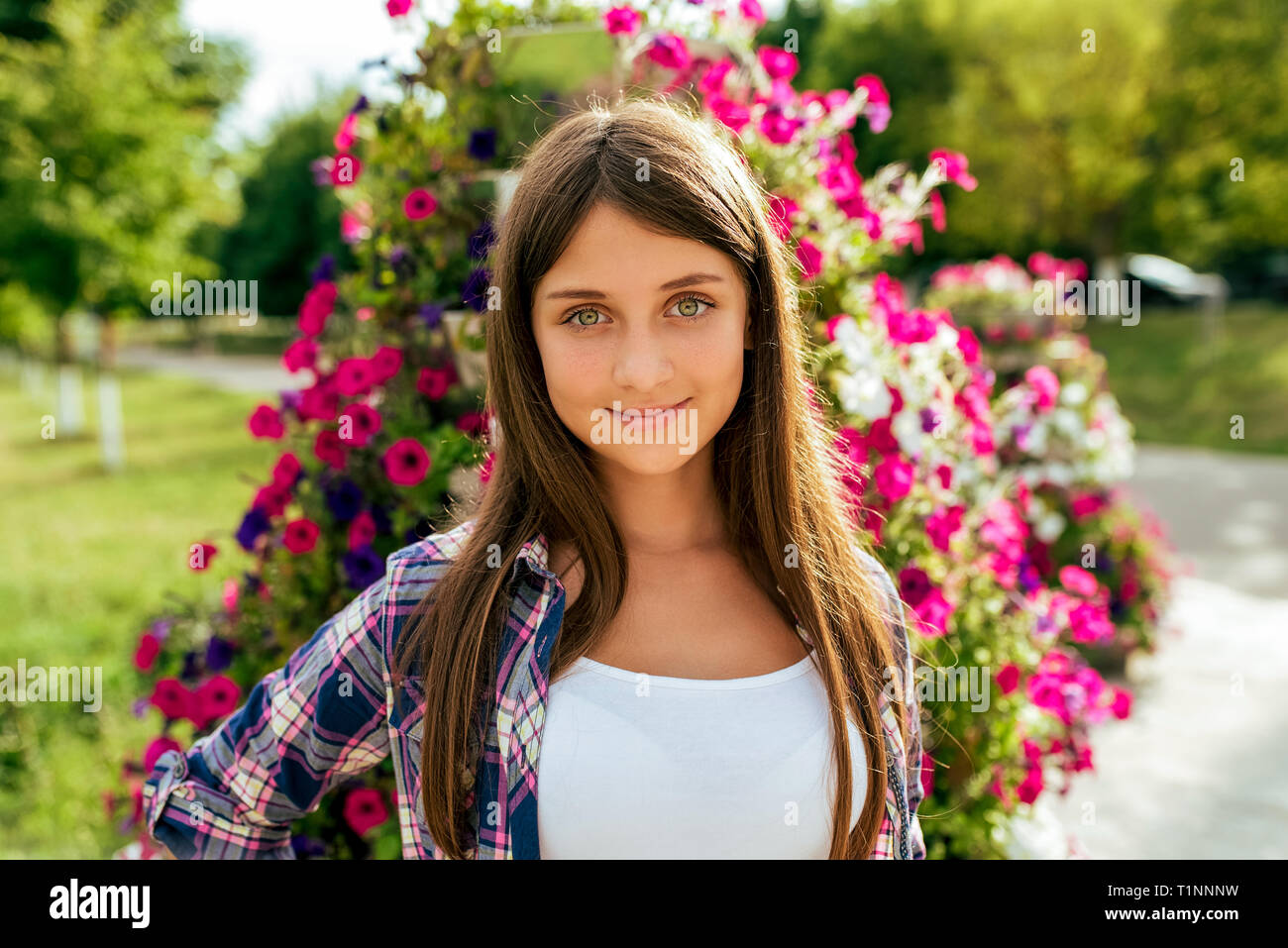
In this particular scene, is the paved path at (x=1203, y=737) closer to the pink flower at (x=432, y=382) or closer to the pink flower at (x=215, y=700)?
the pink flower at (x=432, y=382)

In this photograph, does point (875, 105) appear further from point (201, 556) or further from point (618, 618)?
point (201, 556)

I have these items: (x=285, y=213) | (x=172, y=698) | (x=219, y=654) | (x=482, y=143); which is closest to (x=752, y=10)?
(x=482, y=143)

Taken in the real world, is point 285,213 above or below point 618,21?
above

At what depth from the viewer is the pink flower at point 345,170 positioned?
2.62m

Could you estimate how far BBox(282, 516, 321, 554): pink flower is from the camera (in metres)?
2.36

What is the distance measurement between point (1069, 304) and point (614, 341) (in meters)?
4.61

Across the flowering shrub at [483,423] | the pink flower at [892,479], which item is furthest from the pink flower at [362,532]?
the pink flower at [892,479]

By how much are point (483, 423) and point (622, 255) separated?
0.96 meters

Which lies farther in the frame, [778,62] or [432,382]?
[778,62]

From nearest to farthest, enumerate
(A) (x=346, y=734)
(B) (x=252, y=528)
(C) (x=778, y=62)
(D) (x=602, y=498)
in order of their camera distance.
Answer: (A) (x=346, y=734), (D) (x=602, y=498), (B) (x=252, y=528), (C) (x=778, y=62)

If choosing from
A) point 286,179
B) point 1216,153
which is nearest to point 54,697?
point 1216,153

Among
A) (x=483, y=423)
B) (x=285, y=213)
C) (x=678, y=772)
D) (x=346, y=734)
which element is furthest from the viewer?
(x=285, y=213)

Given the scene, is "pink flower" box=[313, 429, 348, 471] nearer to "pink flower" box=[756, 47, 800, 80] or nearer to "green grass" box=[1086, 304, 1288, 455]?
"pink flower" box=[756, 47, 800, 80]

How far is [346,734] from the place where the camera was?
143cm
